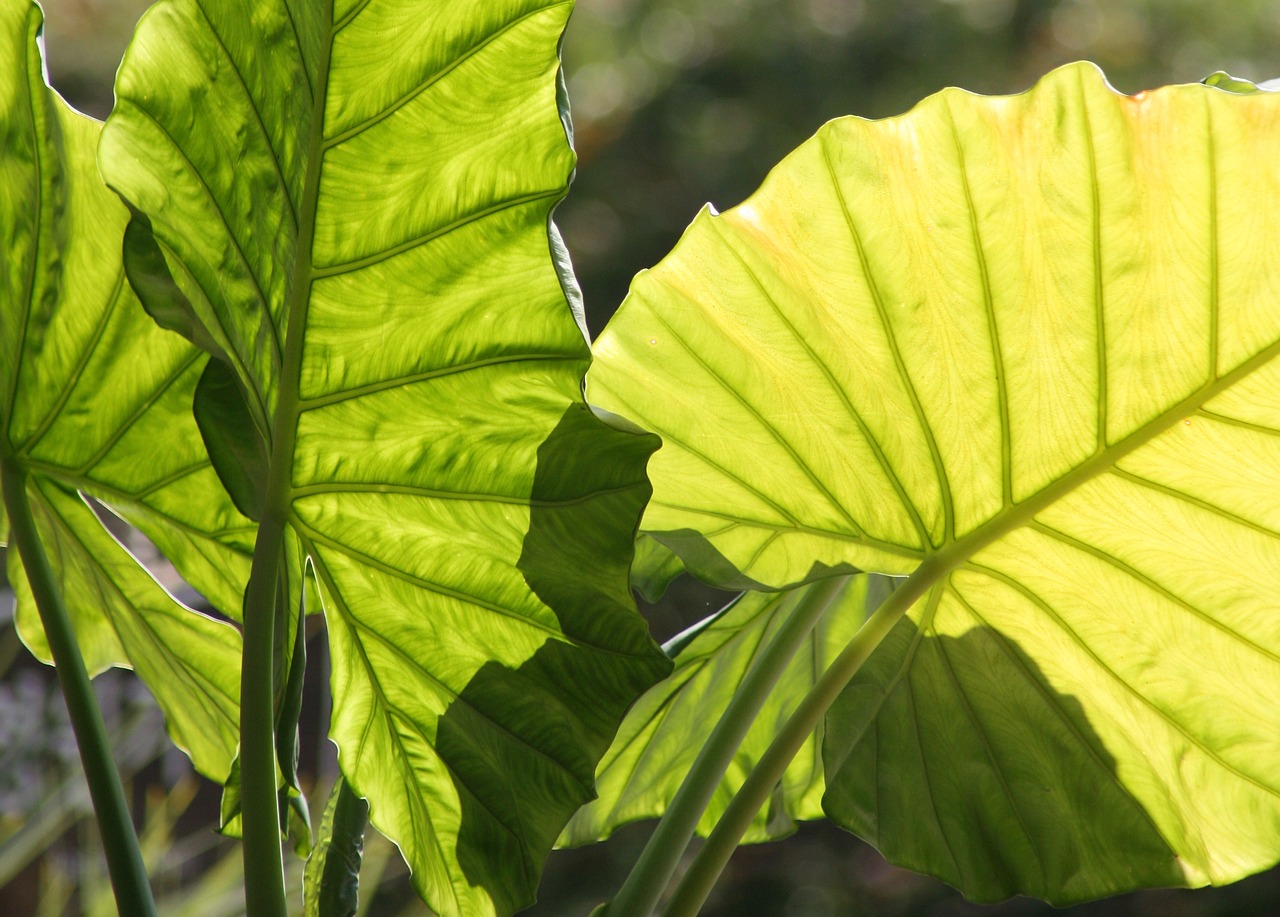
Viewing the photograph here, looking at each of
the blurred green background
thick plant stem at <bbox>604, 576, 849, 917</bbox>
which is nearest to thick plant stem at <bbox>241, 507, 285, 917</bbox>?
thick plant stem at <bbox>604, 576, 849, 917</bbox>

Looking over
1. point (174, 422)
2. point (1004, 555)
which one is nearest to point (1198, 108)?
point (1004, 555)

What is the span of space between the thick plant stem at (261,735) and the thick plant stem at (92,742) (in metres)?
0.07

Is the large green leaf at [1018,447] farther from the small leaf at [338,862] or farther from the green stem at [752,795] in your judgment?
the small leaf at [338,862]

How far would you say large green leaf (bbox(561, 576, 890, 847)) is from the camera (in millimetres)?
888

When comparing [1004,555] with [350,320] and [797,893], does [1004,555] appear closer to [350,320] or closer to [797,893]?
[350,320]

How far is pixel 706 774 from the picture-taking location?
65cm

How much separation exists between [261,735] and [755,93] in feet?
14.6

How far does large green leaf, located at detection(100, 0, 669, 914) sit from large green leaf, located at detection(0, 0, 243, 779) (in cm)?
15

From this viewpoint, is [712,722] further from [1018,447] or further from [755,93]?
[755,93]

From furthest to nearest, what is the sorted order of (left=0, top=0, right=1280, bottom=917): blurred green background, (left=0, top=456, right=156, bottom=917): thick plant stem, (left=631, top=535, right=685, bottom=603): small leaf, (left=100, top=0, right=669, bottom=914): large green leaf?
1. (left=0, top=0, right=1280, bottom=917): blurred green background
2. (left=631, top=535, right=685, bottom=603): small leaf
3. (left=0, top=456, right=156, bottom=917): thick plant stem
4. (left=100, top=0, right=669, bottom=914): large green leaf

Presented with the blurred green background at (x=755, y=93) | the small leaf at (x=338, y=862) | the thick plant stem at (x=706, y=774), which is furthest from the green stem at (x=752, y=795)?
the blurred green background at (x=755, y=93)

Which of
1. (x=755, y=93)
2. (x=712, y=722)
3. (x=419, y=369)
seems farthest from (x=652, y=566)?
(x=755, y=93)

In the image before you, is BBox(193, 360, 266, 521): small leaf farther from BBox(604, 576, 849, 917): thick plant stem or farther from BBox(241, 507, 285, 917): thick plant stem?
BBox(604, 576, 849, 917): thick plant stem

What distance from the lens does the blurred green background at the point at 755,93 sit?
4.04 meters
